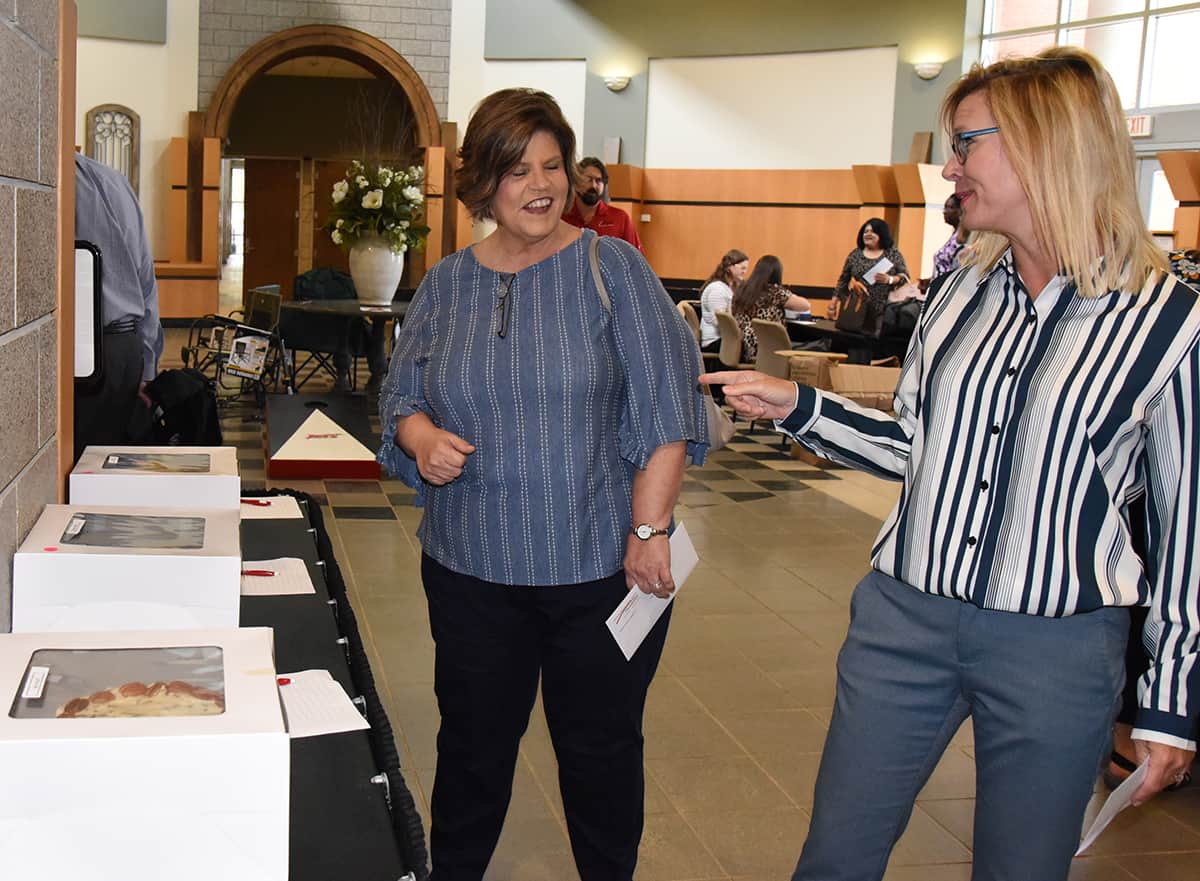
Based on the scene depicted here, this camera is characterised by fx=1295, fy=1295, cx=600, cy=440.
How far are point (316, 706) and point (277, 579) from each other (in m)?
0.68

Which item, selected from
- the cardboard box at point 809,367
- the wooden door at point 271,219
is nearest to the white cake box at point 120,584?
the cardboard box at point 809,367

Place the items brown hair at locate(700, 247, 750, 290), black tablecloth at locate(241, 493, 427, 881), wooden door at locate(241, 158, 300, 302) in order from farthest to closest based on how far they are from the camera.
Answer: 1. wooden door at locate(241, 158, 300, 302)
2. brown hair at locate(700, 247, 750, 290)
3. black tablecloth at locate(241, 493, 427, 881)

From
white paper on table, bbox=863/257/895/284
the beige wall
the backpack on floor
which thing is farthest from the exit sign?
the backpack on floor

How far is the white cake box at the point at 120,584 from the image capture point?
1591 mm

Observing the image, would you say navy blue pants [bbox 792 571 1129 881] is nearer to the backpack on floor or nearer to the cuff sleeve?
the cuff sleeve

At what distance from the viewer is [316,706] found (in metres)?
1.79

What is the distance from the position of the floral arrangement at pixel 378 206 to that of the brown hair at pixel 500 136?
7.07 metres

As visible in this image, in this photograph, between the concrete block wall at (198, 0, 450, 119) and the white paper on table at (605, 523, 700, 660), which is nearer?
the white paper on table at (605, 523, 700, 660)

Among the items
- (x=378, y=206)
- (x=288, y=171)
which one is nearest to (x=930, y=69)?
(x=378, y=206)

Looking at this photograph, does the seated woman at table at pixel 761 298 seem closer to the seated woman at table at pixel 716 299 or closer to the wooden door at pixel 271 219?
the seated woman at table at pixel 716 299

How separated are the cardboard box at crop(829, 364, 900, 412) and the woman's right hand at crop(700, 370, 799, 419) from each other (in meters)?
5.78

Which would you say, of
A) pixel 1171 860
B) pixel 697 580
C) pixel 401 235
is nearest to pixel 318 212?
pixel 401 235

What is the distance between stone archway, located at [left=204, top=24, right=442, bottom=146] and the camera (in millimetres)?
15719

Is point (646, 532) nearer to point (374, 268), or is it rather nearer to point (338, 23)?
point (374, 268)
